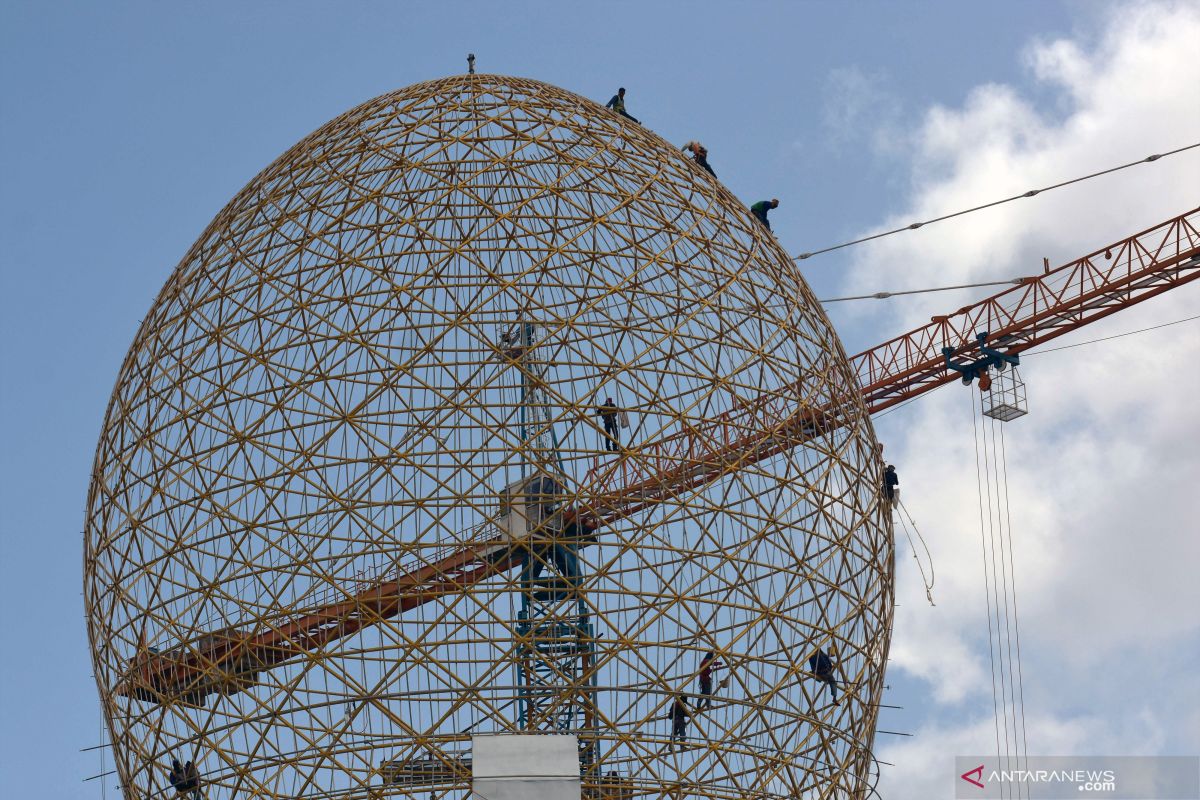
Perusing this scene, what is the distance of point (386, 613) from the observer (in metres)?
47.5

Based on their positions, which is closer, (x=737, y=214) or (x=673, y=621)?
(x=673, y=621)

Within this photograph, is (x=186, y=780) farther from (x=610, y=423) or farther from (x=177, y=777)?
(x=610, y=423)

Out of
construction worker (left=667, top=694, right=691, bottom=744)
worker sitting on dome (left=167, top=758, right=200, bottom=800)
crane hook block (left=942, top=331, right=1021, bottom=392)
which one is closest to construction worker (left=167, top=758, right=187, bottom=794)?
worker sitting on dome (left=167, top=758, right=200, bottom=800)

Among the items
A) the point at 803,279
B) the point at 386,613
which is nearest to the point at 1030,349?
the point at 803,279

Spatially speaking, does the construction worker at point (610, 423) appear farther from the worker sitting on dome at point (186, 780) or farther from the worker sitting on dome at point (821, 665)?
the worker sitting on dome at point (186, 780)

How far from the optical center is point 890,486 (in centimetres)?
5259

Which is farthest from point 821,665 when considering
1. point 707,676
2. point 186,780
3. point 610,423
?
point 186,780

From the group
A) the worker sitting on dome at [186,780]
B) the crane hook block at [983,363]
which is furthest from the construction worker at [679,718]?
the crane hook block at [983,363]

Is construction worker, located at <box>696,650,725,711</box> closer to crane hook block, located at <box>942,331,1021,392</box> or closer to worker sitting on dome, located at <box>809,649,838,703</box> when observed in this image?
worker sitting on dome, located at <box>809,649,838,703</box>

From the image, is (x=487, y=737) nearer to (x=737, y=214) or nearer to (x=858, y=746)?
(x=858, y=746)

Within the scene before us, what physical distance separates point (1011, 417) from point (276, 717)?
2231cm

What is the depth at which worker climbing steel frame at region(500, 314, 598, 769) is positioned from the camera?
152 ft

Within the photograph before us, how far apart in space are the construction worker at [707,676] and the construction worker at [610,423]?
169 inches

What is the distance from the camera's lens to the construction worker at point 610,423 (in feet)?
157
